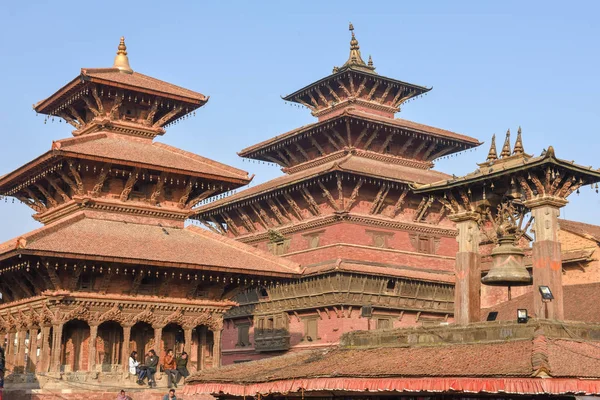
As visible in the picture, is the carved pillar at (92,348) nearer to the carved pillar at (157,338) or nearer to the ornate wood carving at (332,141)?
the carved pillar at (157,338)

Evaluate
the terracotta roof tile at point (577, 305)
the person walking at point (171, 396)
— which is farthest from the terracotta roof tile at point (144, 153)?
the terracotta roof tile at point (577, 305)

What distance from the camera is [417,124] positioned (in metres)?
48.2

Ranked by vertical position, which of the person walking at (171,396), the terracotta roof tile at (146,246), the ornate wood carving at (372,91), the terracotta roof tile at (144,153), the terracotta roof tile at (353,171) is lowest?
the person walking at (171,396)

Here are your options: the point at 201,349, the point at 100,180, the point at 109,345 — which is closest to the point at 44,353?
the point at 109,345

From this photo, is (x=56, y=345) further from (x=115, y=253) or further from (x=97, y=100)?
(x=97, y=100)

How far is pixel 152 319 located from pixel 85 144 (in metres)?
7.04

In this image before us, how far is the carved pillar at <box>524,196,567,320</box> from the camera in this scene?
16406 millimetres

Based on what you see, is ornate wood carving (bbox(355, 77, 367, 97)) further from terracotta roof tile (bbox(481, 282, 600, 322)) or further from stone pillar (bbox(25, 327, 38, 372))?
stone pillar (bbox(25, 327, 38, 372))

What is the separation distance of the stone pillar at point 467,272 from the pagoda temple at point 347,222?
17.7 meters

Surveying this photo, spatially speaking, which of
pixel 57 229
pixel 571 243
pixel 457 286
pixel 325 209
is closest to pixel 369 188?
pixel 325 209

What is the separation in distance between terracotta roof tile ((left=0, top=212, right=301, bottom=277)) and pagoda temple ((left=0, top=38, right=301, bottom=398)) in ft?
0.17

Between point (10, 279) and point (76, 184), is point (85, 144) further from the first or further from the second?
point (10, 279)

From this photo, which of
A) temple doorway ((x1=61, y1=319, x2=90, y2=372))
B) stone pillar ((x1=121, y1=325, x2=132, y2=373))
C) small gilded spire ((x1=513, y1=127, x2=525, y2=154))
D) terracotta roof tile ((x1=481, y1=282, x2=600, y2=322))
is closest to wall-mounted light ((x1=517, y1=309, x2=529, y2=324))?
small gilded spire ((x1=513, y1=127, x2=525, y2=154))

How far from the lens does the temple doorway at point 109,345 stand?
28203 millimetres
